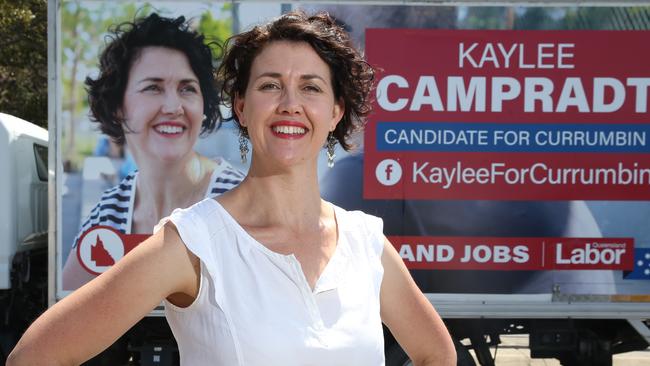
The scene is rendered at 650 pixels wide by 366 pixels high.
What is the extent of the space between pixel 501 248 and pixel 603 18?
1.64 meters

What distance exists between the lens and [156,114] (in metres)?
5.07

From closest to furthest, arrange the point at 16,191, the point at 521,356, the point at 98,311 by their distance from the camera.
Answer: the point at 98,311 → the point at 16,191 → the point at 521,356

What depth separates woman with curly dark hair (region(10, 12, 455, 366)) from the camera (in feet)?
4.79

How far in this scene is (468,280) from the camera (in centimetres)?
527

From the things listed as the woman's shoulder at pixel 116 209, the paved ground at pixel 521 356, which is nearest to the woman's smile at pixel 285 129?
the woman's shoulder at pixel 116 209

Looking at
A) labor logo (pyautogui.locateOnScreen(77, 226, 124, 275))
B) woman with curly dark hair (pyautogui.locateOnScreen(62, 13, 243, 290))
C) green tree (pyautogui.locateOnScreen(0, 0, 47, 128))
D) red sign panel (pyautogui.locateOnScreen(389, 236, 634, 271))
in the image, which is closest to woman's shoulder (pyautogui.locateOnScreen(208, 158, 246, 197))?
woman with curly dark hair (pyautogui.locateOnScreen(62, 13, 243, 290))

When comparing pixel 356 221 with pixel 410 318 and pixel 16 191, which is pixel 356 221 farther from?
pixel 16 191

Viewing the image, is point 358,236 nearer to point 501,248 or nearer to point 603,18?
point 501,248

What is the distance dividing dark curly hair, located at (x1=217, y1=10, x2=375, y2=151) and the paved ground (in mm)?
4455

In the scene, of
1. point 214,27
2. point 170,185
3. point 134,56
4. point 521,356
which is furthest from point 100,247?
point 521,356

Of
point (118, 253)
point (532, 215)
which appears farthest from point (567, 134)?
point (118, 253)

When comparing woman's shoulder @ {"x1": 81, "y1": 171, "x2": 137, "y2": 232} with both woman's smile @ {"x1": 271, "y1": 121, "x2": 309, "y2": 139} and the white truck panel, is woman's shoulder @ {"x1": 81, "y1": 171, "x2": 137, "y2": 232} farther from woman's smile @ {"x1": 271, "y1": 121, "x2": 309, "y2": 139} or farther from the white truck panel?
woman's smile @ {"x1": 271, "y1": 121, "x2": 309, "y2": 139}

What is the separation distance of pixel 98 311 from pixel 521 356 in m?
6.46

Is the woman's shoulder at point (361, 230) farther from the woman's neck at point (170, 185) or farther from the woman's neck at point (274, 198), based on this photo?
the woman's neck at point (170, 185)
